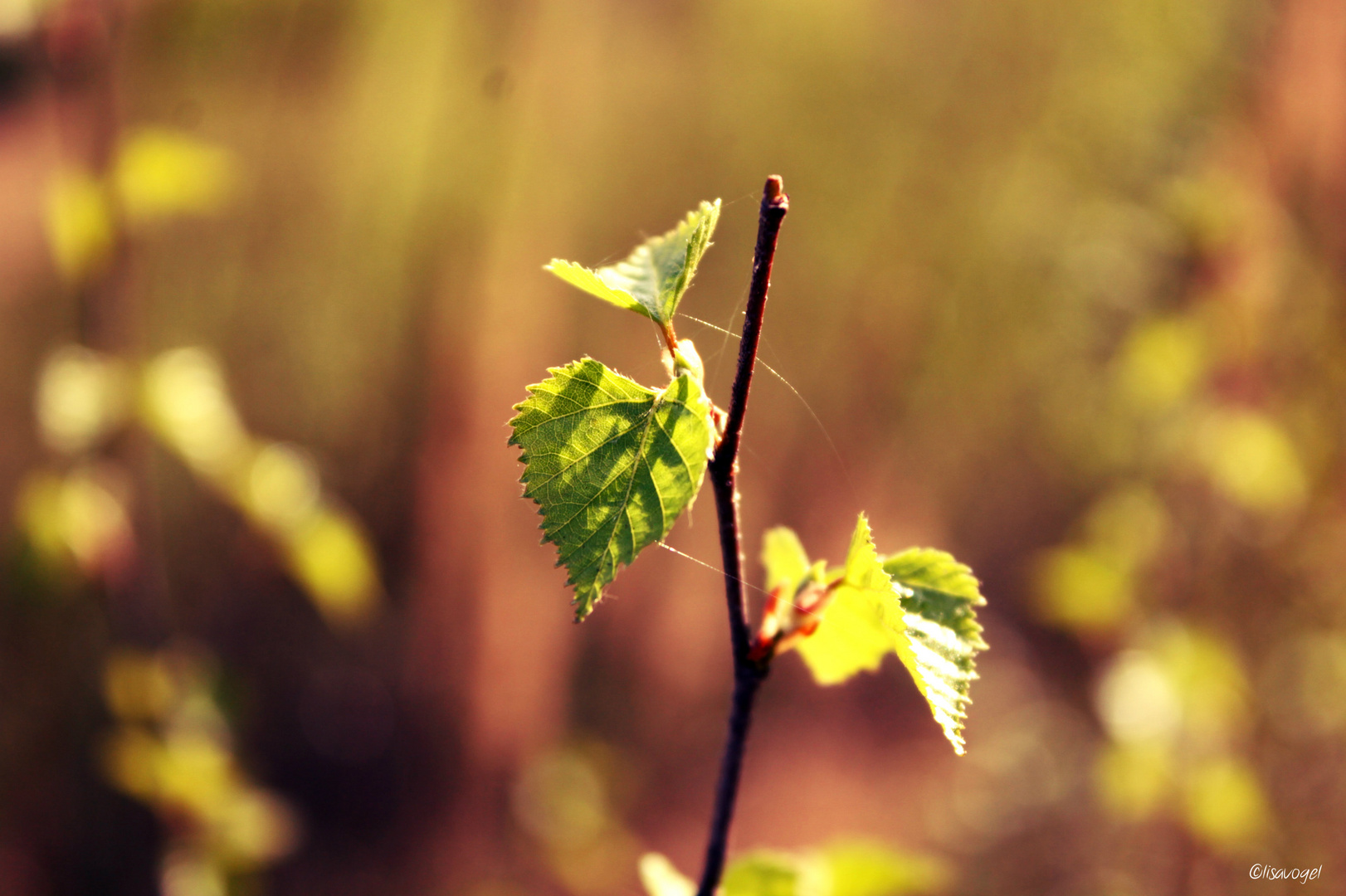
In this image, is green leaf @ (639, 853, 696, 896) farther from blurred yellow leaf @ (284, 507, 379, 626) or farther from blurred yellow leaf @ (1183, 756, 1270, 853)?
blurred yellow leaf @ (1183, 756, 1270, 853)

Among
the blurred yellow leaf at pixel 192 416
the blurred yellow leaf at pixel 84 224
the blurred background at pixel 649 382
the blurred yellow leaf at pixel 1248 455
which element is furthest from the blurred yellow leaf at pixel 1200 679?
the blurred yellow leaf at pixel 84 224

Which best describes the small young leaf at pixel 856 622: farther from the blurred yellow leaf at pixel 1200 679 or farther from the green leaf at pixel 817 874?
the blurred yellow leaf at pixel 1200 679

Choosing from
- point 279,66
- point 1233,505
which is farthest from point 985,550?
point 279,66

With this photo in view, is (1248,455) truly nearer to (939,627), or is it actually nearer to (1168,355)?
(1168,355)

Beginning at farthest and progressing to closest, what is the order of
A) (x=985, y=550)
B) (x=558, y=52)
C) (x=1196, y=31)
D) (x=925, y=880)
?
(x=985, y=550) → (x=1196, y=31) → (x=558, y=52) → (x=925, y=880)

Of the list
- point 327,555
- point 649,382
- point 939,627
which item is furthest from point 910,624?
point 649,382

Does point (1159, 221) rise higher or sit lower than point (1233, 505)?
higher

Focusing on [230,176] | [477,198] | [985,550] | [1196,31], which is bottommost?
[985,550]

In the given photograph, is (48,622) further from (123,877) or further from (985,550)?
(985,550)
